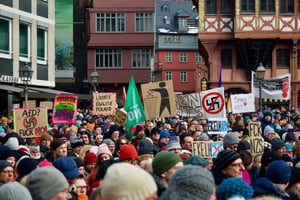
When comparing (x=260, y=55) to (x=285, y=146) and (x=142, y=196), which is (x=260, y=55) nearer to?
(x=285, y=146)

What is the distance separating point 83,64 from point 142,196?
52025 mm

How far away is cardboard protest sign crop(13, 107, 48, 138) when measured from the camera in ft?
44.7

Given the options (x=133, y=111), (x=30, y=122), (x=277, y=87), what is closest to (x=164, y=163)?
(x=30, y=122)

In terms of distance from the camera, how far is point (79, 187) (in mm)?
6637

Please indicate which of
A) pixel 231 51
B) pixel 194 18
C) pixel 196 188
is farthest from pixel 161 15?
pixel 196 188

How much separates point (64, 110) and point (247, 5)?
28.4m

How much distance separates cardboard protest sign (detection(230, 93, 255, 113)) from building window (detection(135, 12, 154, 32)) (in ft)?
101

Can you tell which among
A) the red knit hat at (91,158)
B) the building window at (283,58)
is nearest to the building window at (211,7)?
the building window at (283,58)

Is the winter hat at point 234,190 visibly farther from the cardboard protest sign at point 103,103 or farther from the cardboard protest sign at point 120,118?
the cardboard protest sign at point 103,103

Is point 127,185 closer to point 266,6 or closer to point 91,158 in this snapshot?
point 91,158

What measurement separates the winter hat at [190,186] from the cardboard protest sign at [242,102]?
1700 cm

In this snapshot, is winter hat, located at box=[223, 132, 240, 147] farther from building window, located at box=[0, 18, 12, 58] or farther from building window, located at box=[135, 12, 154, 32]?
building window, located at box=[135, 12, 154, 32]

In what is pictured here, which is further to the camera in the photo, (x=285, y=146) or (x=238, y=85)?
(x=238, y=85)

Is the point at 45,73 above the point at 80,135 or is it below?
above
